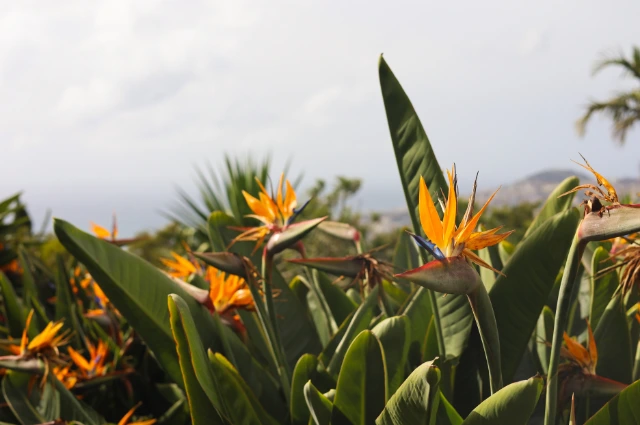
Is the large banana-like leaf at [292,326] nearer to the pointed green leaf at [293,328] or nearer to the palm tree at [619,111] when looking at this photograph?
the pointed green leaf at [293,328]

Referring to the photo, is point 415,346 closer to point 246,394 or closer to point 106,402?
point 246,394

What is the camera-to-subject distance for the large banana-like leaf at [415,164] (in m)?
0.76

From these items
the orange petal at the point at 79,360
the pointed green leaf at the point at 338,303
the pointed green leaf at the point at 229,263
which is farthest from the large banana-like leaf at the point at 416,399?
the orange petal at the point at 79,360

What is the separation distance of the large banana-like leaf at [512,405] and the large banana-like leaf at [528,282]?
0.20 metres

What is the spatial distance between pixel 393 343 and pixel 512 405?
19cm

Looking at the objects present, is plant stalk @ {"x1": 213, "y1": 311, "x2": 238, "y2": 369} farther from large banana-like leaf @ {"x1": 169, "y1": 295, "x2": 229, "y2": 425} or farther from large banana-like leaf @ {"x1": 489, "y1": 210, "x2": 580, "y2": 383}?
large banana-like leaf @ {"x1": 489, "y1": 210, "x2": 580, "y2": 383}

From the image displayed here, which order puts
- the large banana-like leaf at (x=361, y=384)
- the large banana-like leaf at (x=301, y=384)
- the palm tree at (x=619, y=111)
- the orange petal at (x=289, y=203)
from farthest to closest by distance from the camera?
1. the palm tree at (x=619, y=111)
2. the orange petal at (x=289, y=203)
3. the large banana-like leaf at (x=301, y=384)
4. the large banana-like leaf at (x=361, y=384)

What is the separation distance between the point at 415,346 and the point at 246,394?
28 centimetres

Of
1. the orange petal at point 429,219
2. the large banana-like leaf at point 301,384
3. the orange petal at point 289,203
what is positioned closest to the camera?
the orange petal at point 429,219

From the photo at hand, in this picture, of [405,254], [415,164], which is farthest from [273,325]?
[405,254]

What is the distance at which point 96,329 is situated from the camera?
128 cm

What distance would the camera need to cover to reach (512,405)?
54cm

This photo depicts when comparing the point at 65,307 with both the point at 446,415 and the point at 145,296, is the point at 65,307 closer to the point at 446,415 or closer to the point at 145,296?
the point at 145,296

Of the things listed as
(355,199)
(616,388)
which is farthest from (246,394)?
(355,199)
